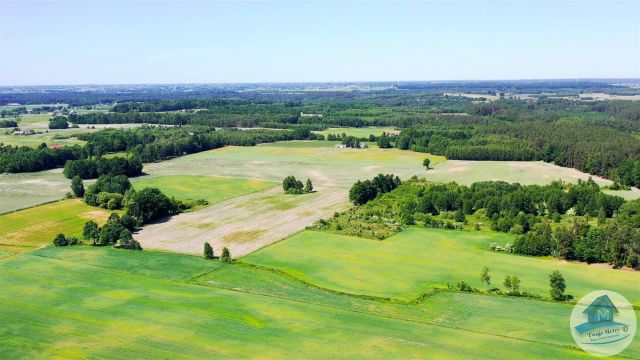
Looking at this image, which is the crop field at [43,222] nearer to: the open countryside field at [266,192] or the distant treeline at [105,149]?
the open countryside field at [266,192]

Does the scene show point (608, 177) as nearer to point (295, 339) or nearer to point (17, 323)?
point (295, 339)


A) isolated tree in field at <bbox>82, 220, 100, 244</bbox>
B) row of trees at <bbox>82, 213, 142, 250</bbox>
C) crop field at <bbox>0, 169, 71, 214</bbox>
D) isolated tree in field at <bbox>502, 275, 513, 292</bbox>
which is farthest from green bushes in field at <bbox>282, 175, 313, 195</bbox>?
isolated tree in field at <bbox>502, 275, 513, 292</bbox>

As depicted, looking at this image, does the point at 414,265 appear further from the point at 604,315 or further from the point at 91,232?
the point at 91,232

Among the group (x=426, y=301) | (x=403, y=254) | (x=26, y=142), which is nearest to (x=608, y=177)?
(x=403, y=254)

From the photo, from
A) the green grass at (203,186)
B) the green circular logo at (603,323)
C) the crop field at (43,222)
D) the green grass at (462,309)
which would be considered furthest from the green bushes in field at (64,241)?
the green circular logo at (603,323)

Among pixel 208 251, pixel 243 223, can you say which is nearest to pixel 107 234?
pixel 208 251
